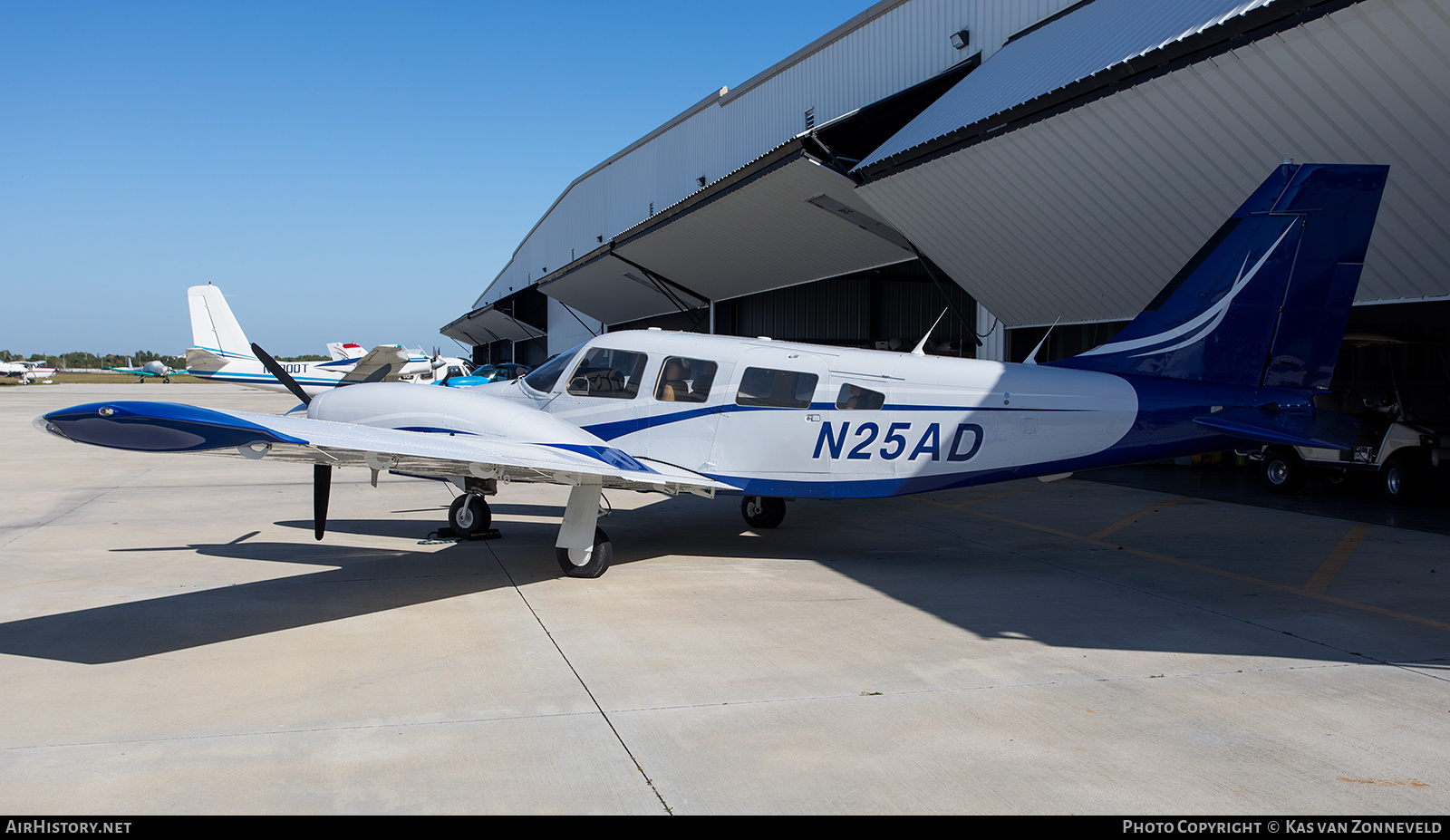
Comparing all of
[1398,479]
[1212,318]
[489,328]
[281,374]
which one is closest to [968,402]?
[1212,318]

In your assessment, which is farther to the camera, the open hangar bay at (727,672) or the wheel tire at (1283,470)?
the wheel tire at (1283,470)

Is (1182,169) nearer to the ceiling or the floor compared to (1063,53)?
nearer to the floor

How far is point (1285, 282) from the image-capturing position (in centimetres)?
839

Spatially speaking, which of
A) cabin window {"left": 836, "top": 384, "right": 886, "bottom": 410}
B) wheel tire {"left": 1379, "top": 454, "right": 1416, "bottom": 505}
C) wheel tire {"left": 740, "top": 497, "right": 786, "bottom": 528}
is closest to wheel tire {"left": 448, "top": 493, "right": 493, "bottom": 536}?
wheel tire {"left": 740, "top": 497, "right": 786, "bottom": 528}

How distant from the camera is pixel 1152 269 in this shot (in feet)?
47.6

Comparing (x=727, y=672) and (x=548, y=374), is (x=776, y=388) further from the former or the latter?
(x=727, y=672)

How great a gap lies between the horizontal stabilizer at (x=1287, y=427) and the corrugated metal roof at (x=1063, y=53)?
16.8 feet

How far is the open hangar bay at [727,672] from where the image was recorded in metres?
4.02

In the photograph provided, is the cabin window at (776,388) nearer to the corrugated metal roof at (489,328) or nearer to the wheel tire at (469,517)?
the wheel tire at (469,517)

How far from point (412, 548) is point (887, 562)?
530 cm

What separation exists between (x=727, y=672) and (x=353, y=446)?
3144 millimetres

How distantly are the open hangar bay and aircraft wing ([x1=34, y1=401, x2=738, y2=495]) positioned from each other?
3.47 feet

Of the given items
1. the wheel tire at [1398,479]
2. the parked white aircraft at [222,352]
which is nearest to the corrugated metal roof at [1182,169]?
the wheel tire at [1398,479]

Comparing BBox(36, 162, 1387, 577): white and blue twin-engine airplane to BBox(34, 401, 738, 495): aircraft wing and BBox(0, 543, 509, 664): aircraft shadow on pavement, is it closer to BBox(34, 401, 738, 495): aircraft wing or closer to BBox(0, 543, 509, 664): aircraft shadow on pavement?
BBox(34, 401, 738, 495): aircraft wing
